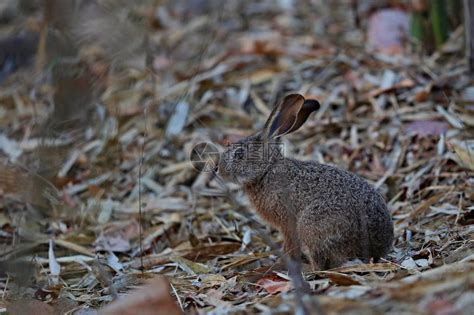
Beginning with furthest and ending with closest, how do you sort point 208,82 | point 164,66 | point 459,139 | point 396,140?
point 164,66
point 208,82
point 396,140
point 459,139

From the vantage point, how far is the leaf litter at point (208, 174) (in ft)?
15.4

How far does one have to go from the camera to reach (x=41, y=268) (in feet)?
20.4

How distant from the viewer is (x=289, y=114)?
5672mm

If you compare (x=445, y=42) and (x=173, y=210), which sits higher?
(x=445, y=42)

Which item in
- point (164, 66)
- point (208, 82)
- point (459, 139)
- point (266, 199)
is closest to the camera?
point (266, 199)

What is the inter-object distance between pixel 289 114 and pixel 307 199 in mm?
644

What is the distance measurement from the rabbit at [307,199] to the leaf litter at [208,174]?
9.4 inches

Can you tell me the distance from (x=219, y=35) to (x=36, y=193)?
607cm

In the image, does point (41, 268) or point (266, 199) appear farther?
point (41, 268)

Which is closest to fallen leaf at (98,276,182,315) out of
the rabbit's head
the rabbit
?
the rabbit

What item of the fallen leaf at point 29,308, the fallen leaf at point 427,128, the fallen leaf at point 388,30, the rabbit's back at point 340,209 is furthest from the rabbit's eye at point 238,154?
the fallen leaf at point 388,30

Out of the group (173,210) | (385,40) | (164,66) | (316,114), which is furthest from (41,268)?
(385,40)

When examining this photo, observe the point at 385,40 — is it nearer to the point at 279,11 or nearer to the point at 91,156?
the point at 279,11

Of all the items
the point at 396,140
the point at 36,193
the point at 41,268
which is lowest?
the point at 41,268
